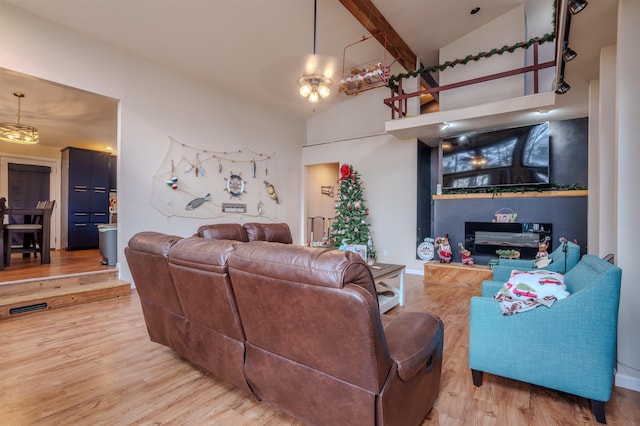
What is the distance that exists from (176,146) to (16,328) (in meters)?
3.18

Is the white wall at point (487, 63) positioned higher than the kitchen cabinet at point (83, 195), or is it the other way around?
the white wall at point (487, 63)

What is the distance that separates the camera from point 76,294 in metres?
3.80

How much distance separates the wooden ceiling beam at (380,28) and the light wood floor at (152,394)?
4.27 m

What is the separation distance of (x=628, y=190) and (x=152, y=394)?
336cm

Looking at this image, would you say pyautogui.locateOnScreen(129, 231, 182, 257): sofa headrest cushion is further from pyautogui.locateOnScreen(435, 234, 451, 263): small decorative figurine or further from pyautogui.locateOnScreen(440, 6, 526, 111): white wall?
pyautogui.locateOnScreen(440, 6, 526, 111): white wall

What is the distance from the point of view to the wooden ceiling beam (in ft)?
13.6

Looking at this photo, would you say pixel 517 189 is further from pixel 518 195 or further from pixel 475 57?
pixel 475 57

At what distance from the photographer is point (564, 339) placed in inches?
66.5

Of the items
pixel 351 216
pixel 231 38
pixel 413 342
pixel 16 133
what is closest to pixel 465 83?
pixel 351 216

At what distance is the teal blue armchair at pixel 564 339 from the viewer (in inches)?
63.0

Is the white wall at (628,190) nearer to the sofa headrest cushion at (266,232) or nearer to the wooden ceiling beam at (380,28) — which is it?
the wooden ceiling beam at (380,28)

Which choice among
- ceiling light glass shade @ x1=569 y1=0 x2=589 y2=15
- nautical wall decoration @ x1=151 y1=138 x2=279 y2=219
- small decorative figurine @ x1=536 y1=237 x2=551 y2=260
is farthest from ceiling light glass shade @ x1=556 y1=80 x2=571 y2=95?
nautical wall decoration @ x1=151 y1=138 x2=279 y2=219

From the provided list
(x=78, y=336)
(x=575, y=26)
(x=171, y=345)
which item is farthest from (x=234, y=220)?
(x=575, y=26)

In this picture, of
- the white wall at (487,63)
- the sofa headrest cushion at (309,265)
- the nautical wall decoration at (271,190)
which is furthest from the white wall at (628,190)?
the nautical wall decoration at (271,190)
